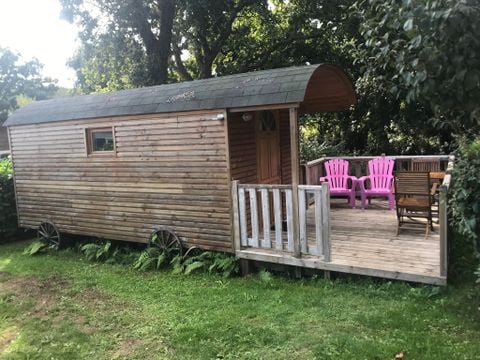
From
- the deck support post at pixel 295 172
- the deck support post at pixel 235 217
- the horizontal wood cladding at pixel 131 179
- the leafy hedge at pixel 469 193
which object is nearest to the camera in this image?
the leafy hedge at pixel 469 193

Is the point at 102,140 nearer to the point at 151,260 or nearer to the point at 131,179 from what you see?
the point at 131,179

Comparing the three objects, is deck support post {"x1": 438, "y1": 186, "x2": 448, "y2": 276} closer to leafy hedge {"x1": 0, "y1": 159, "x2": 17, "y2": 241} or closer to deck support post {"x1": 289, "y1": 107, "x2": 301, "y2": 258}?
deck support post {"x1": 289, "y1": 107, "x2": 301, "y2": 258}

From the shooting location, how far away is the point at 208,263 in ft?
21.8

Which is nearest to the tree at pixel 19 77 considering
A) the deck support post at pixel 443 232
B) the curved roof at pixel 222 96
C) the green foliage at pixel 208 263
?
the curved roof at pixel 222 96

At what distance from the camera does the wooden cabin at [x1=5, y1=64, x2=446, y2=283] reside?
5.84 meters

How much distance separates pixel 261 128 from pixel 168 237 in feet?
8.26

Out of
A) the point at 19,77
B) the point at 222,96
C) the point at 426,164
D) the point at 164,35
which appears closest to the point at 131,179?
the point at 222,96

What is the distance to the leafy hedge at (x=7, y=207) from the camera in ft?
32.9

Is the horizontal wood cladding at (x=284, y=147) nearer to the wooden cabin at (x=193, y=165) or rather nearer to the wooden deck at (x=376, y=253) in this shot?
the wooden cabin at (x=193, y=165)

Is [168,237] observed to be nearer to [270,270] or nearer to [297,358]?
[270,270]

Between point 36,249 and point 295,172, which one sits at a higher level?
point 295,172

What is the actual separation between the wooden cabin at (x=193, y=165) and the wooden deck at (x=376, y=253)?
3cm

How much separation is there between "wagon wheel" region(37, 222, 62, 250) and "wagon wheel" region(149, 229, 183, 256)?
272 centimetres

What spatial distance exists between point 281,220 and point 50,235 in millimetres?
5612
